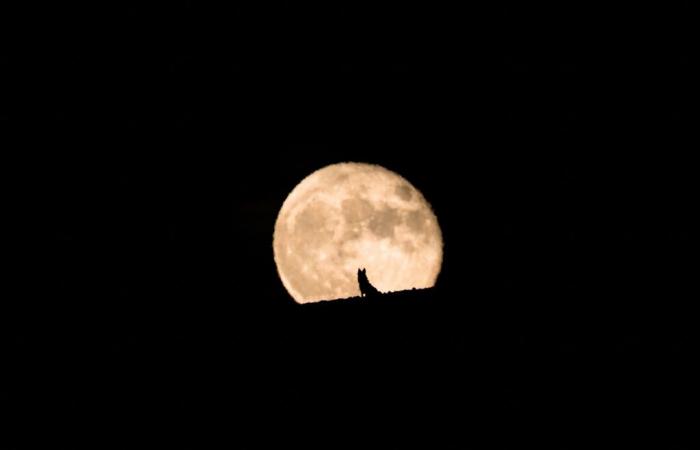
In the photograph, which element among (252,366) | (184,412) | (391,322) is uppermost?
(391,322)

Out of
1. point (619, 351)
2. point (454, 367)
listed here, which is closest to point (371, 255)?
point (454, 367)

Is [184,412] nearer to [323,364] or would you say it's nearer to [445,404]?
[323,364]

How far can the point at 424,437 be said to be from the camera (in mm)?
2877

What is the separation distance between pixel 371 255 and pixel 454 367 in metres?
1.42

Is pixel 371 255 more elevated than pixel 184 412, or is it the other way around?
pixel 371 255

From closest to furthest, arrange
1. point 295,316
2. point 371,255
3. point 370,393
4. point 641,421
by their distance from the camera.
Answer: point 295,316 → point 370,393 → point 641,421 → point 371,255

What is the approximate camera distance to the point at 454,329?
282 cm

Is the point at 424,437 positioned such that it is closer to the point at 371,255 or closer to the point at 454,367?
the point at 454,367

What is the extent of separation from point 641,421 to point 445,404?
103 centimetres

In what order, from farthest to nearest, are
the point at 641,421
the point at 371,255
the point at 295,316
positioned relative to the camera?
the point at 371,255, the point at 641,421, the point at 295,316

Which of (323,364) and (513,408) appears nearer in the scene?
(323,364)

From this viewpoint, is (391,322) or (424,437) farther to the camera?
(424,437)

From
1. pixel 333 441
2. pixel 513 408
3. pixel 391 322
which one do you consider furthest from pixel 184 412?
pixel 513 408

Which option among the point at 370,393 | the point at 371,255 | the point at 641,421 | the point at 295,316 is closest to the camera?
the point at 295,316
